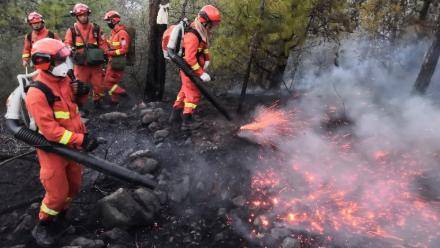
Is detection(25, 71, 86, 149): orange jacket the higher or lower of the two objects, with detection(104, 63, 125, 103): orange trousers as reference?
higher

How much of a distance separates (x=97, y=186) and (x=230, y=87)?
472 cm

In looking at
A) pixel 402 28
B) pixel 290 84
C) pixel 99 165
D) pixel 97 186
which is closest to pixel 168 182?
pixel 97 186

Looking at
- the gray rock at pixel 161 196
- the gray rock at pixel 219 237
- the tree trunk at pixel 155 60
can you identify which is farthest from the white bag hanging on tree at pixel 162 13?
the gray rock at pixel 219 237

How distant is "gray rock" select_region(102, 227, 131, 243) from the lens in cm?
480

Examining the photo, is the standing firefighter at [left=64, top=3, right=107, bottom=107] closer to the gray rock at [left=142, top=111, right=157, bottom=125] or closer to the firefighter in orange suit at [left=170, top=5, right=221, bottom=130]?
the gray rock at [left=142, top=111, right=157, bottom=125]

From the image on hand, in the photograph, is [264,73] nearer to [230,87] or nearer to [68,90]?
[230,87]

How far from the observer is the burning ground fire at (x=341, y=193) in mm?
4895

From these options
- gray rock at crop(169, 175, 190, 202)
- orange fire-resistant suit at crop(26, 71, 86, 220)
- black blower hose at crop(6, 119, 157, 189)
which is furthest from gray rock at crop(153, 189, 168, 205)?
orange fire-resistant suit at crop(26, 71, 86, 220)

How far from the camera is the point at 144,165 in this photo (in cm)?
612

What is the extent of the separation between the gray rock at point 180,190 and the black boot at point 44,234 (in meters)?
1.69

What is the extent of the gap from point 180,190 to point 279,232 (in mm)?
1684

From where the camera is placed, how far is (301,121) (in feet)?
24.0

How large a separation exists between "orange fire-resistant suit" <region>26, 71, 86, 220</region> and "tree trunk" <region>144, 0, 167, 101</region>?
391cm

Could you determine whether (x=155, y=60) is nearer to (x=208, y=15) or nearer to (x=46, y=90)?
(x=208, y=15)
